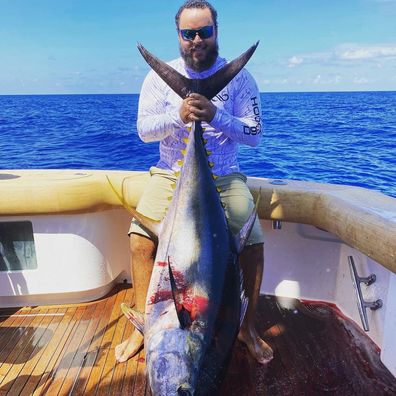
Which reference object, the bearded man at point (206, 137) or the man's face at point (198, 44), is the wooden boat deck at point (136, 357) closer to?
the bearded man at point (206, 137)

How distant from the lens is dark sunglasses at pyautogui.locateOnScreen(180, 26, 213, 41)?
2.10 metres

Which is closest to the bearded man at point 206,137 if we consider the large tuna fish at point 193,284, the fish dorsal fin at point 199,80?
the fish dorsal fin at point 199,80

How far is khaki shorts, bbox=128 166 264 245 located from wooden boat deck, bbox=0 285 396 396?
640mm

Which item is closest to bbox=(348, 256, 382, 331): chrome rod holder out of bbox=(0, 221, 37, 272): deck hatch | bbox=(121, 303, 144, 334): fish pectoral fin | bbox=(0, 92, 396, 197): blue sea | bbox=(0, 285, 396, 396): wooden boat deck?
bbox=(0, 285, 396, 396): wooden boat deck

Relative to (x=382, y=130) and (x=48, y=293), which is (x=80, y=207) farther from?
(x=382, y=130)

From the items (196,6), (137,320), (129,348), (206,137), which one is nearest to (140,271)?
(129,348)

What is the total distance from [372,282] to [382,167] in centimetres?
923

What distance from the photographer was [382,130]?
18672 mm

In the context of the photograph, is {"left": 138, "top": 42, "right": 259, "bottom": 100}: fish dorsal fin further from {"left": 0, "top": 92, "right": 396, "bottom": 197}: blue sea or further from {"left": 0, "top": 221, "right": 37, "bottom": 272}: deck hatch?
{"left": 0, "top": 92, "right": 396, "bottom": 197}: blue sea

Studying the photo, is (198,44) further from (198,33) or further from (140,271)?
(140,271)

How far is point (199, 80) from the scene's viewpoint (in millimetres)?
1914

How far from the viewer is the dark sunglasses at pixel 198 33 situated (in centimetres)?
210

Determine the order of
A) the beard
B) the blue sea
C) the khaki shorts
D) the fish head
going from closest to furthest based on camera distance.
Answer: the fish head, the khaki shorts, the beard, the blue sea

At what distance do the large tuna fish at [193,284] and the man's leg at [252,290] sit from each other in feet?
1.33
